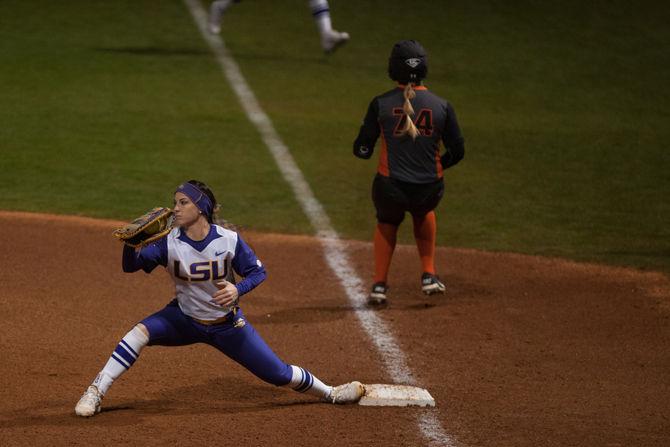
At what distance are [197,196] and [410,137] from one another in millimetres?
2581

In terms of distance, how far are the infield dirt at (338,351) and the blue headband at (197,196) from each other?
3.89 feet

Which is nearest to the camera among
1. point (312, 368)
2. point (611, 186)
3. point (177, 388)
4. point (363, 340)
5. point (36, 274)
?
point (177, 388)

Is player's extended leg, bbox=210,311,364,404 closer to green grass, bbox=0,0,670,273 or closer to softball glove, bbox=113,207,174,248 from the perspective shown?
softball glove, bbox=113,207,174,248

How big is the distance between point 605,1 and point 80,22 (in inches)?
331

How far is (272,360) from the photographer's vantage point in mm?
6832

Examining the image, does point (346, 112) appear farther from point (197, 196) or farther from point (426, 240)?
point (197, 196)

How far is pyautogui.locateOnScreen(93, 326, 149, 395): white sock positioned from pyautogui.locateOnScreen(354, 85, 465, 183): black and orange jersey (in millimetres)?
2759

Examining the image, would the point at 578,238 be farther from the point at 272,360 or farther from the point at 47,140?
the point at 47,140

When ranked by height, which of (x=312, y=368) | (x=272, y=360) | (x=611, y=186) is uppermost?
(x=272, y=360)

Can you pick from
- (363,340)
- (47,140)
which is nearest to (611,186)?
(363,340)

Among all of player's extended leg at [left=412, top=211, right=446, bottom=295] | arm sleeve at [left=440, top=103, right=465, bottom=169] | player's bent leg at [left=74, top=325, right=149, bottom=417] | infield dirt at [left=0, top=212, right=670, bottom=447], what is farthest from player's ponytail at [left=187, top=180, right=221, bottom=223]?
player's extended leg at [left=412, top=211, right=446, bottom=295]

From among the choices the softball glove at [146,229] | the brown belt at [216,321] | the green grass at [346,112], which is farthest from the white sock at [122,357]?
the green grass at [346,112]

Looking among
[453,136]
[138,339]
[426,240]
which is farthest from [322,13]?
[138,339]

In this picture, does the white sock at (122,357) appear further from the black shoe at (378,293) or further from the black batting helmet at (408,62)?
the black batting helmet at (408,62)
